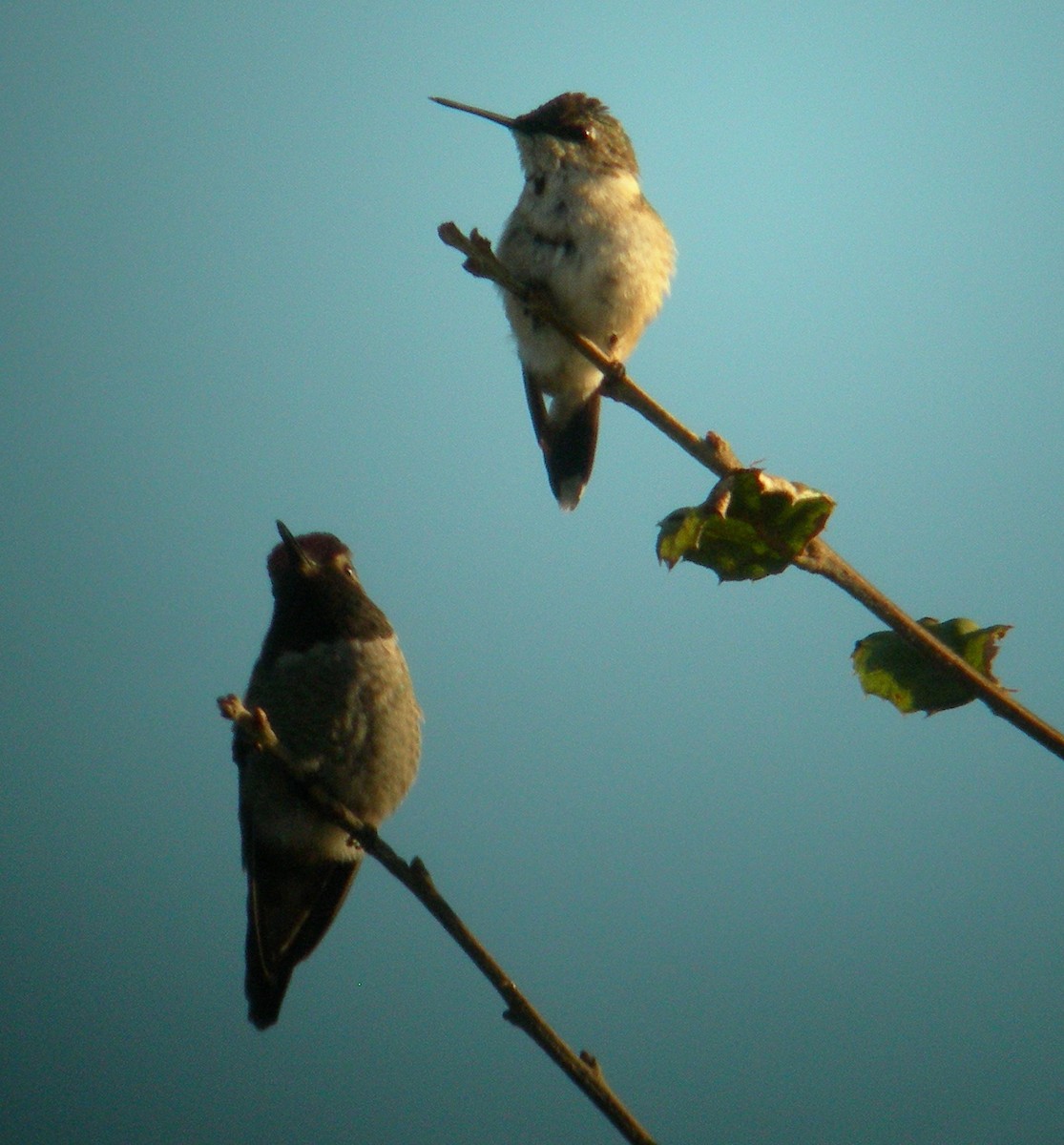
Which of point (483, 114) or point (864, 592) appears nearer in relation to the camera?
point (864, 592)

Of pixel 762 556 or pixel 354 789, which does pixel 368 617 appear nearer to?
pixel 354 789

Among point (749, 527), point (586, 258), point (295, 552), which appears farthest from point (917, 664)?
point (586, 258)

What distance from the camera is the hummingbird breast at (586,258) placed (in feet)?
14.9

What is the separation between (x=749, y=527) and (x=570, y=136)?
158 inches

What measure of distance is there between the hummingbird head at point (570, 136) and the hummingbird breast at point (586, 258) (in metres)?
0.09

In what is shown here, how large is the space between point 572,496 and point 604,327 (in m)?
1.16

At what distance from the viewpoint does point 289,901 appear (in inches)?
171

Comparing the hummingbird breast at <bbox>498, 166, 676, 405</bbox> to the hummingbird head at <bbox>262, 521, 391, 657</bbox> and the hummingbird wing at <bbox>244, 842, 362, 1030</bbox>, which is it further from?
the hummingbird wing at <bbox>244, 842, 362, 1030</bbox>

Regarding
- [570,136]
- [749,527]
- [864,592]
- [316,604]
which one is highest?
[570,136]

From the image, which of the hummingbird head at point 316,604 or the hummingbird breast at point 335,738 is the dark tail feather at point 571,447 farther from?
the hummingbird breast at point 335,738

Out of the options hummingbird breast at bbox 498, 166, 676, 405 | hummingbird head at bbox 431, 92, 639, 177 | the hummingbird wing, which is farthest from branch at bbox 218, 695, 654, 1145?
hummingbird head at bbox 431, 92, 639, 177

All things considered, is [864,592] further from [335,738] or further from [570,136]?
[570,136]

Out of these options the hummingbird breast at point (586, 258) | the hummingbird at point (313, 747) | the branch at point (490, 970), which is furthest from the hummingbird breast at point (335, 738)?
the branch at point (490, 970)

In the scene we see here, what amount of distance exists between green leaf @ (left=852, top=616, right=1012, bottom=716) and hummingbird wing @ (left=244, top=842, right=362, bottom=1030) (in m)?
3.00
